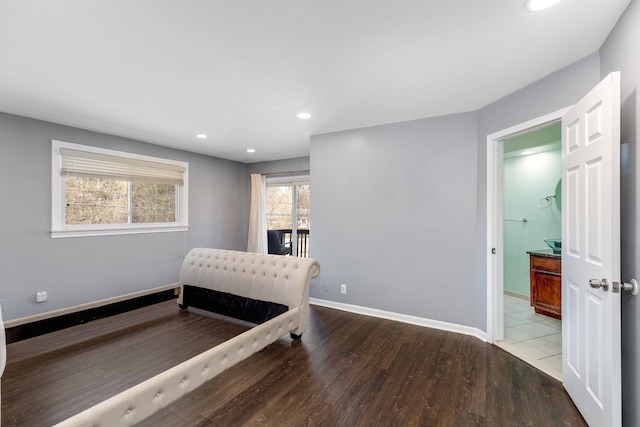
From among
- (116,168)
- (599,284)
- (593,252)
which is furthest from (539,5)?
(116,168)

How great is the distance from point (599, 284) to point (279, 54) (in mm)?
2349

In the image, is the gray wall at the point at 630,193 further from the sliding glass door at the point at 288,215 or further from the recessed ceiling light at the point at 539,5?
the sliding glass door at the point at 288,215

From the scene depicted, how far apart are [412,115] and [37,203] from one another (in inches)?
173

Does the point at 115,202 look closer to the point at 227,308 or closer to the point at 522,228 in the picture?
the point at 227,308

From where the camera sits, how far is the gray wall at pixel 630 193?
4.65 feet

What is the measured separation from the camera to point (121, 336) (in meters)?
2.83

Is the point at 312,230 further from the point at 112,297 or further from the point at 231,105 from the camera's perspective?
the point at 112,297

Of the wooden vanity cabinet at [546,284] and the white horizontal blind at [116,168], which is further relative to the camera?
the white horizontal blind at [116,168]

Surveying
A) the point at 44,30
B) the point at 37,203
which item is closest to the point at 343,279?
the point at 44,30

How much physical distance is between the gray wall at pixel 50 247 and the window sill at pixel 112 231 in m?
0.06

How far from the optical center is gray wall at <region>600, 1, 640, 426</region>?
1417 millimetres

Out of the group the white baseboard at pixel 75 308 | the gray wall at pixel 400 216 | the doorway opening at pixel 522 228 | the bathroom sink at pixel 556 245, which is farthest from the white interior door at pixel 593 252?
the white baseboard at pixel 75 308

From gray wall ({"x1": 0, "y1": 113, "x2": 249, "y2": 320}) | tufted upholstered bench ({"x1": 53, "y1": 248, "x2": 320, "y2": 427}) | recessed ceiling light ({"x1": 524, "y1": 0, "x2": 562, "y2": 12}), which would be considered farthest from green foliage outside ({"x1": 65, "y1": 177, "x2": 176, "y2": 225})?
recessed ceiling light ({"x1": 524, "y1": 0, "x2": 562, "y2": 12})

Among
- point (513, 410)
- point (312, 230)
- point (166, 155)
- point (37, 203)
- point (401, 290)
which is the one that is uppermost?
point (166, 155)
